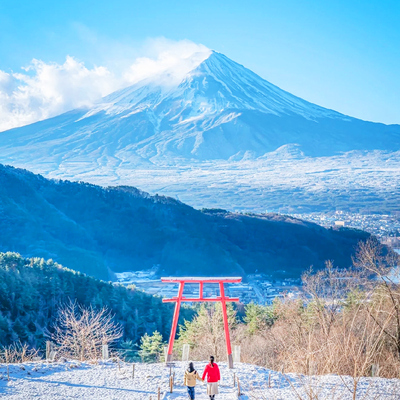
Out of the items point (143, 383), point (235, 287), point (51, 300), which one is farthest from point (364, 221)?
point (143, 383)

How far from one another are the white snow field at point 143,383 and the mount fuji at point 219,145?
2935 inches

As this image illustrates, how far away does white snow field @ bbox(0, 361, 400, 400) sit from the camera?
10.7 metres

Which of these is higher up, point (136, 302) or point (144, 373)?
point (136, 302)

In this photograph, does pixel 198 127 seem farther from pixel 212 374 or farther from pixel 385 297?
pixel 212 374

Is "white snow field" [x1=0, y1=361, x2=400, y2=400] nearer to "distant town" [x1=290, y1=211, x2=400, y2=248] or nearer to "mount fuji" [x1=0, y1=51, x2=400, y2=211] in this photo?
"distant town" [x1=290, y1=211, x2=400, y2=248]

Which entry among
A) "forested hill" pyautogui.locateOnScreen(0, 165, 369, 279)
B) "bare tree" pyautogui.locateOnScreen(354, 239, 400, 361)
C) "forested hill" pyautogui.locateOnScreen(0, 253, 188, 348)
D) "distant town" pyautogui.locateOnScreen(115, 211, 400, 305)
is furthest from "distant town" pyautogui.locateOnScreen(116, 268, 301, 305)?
"bare tree" pyautogui.locateOnScreen(354, 239, 400, 361)

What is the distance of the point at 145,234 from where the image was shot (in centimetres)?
5900

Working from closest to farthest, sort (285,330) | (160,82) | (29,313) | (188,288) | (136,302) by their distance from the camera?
(285,330) → (29,313) → (136,302) → (188,288) → (160,82)

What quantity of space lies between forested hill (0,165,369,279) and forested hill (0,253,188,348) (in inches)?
647

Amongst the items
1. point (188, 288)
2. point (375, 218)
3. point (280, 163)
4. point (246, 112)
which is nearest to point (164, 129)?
point (246, 112)

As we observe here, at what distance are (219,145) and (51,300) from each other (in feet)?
348

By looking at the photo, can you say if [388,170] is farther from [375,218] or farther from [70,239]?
[70,239]

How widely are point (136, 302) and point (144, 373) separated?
18.5 m

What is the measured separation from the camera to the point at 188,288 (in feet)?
146
